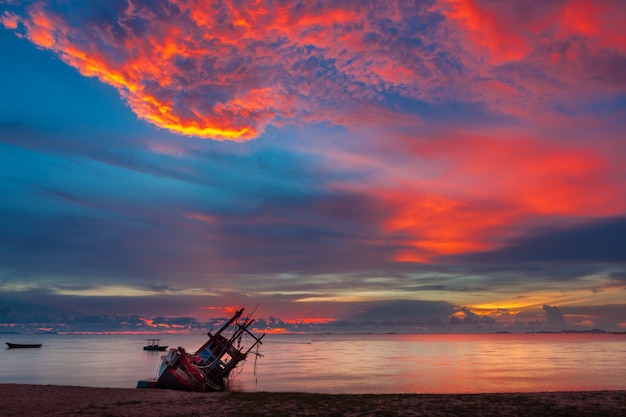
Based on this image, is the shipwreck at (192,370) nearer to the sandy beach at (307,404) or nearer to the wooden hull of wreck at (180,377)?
the wooden hull of wreck at (180,377)

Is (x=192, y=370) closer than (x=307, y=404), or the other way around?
(x=307, y=404)

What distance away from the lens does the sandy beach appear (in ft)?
85.2

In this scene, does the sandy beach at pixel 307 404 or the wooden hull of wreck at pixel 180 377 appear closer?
the sandy beach at pixel 307 404

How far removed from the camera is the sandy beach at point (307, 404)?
26.0 m

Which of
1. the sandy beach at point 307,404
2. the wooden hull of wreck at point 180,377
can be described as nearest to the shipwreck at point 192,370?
the wooden hull of wreck at point 180,377

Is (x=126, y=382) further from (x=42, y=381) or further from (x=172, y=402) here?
(x=172, y=402)

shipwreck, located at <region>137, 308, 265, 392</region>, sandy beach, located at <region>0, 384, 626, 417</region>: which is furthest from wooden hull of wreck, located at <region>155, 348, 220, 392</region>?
sandy beach, located at <region>0, 384, 626, 417</region>

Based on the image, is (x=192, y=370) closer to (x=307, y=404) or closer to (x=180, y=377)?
(x=180, y=377)

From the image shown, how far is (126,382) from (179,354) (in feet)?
76.6

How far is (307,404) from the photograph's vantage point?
94.0 feet

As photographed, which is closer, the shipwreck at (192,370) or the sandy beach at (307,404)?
the sandy beach at (307,404)

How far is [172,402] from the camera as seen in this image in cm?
3134

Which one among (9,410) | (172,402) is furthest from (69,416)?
(172,402)

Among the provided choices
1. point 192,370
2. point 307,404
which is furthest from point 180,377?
point 307,404
